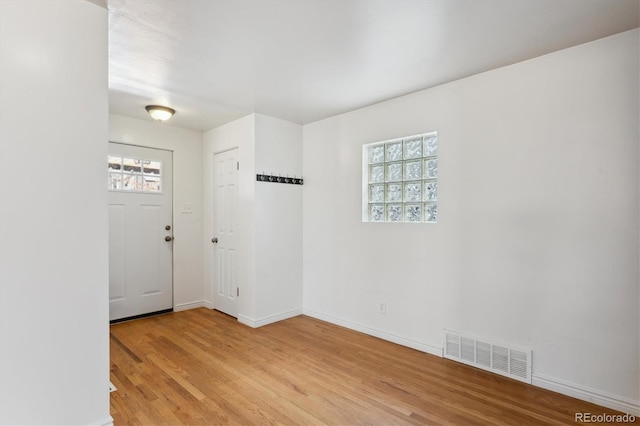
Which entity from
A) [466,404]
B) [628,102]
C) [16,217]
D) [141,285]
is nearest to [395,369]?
[466,404]

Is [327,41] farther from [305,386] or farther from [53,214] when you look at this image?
[305,386]

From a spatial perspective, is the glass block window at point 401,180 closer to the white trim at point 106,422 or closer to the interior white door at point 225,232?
the interior white door at point 225,232

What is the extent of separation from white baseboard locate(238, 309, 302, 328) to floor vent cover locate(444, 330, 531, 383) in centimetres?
181

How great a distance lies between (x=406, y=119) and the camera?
311 cm

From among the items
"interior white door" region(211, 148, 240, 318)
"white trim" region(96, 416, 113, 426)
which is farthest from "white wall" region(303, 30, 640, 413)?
"white trim" region(96, 416, 113, 426)

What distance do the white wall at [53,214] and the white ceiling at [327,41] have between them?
386 mm

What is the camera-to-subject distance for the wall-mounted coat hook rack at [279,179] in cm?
372

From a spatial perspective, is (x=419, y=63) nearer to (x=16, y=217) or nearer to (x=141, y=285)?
(x=16, y=217)

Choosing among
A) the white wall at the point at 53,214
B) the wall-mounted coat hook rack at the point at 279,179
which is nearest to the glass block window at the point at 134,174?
the wall-mounted coat hook rack at the point at 279,179

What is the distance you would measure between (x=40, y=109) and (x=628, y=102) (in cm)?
321

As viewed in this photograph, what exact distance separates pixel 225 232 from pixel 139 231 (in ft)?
3.17

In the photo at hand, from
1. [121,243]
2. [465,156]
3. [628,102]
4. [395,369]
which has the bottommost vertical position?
[395,369]

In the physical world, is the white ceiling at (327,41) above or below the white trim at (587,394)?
above

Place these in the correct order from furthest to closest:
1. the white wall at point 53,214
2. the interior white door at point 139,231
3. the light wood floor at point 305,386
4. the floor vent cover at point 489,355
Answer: the interior white door at point 139,231 → the floor vent cover at point 489,355 → the light wood floor at point 305,386 → the white wall at point 53,214
